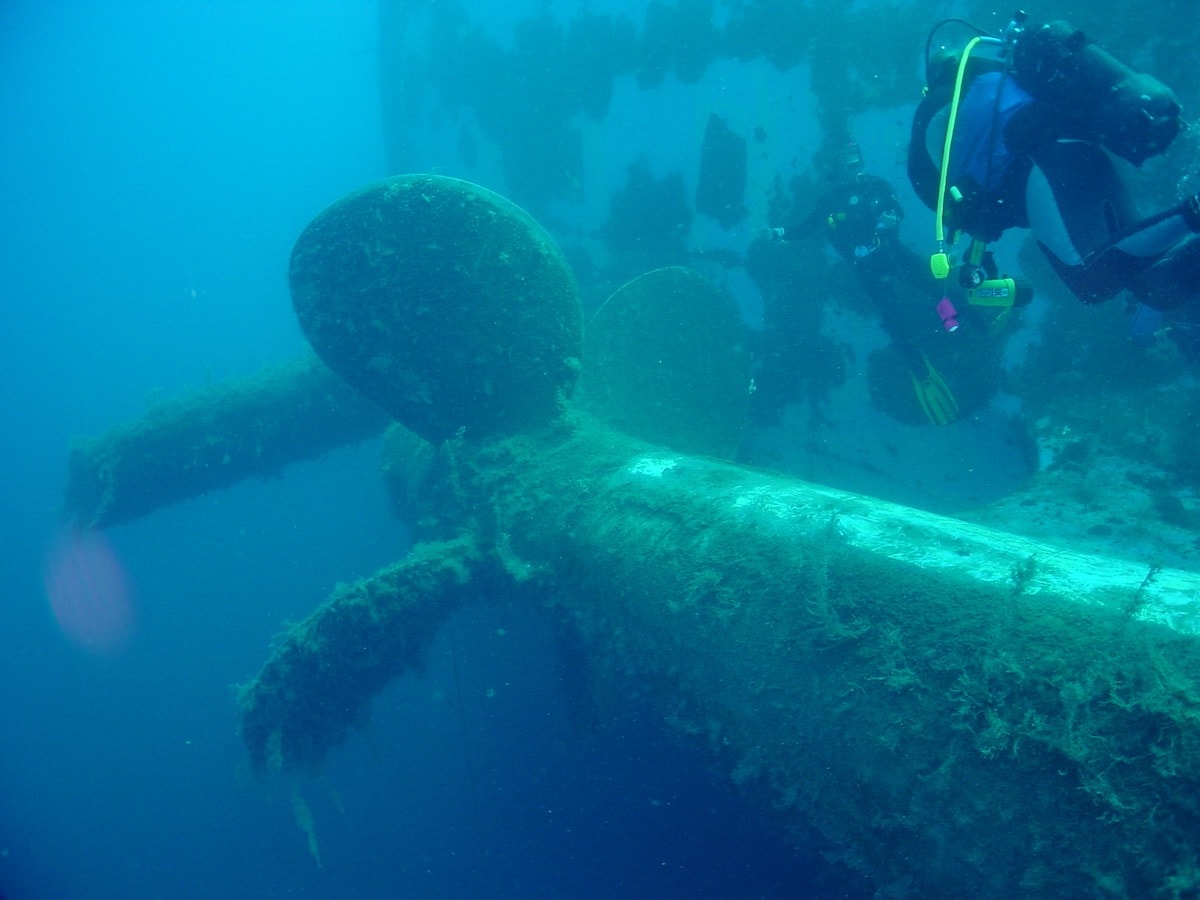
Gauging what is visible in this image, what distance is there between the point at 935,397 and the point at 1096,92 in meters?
3.09

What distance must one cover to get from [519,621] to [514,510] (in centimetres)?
107

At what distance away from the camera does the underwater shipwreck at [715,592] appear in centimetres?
194

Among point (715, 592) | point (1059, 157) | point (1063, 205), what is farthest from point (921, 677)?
point (1059, 157)

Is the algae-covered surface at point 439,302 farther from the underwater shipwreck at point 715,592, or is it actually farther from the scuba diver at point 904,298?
the scuba diver at point 904,298

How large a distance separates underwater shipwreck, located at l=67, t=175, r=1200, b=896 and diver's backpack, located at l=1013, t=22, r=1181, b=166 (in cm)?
209

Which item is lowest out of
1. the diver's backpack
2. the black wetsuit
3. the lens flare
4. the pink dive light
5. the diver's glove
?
the lens flare

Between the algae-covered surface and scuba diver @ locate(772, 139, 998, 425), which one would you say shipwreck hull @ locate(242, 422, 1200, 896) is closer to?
the algae-covered surface

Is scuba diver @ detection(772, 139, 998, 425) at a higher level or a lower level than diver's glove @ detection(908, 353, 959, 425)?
higher

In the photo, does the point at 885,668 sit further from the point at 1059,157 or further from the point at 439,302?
the point at 439,302

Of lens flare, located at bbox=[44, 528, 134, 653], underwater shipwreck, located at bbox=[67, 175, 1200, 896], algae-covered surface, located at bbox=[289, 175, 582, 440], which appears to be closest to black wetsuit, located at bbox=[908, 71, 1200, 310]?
underwater shipwreck, located at bbox=[67, 175, 1200, 896]

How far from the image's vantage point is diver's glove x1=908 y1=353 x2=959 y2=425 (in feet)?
19.3

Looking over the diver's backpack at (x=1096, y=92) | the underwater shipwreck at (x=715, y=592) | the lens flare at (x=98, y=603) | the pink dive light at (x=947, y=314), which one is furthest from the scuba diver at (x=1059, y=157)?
the lens flare at (x=98, y=603)

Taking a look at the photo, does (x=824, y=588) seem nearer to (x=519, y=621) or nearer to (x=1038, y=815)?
(x=1038, y=815)

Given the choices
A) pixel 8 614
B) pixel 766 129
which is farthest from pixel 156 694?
pixel 8 614
